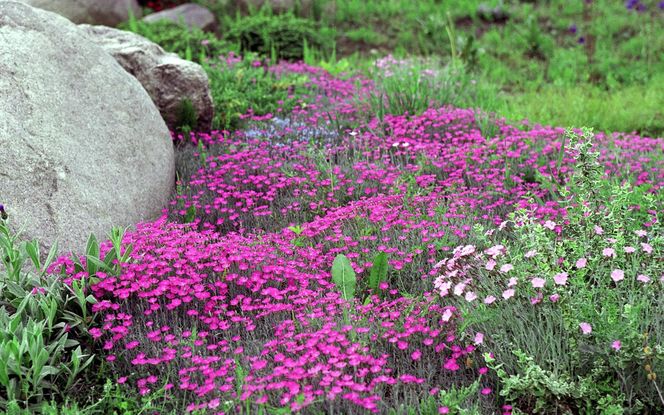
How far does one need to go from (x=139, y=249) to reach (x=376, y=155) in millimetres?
2460

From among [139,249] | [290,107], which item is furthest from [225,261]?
[290,107]

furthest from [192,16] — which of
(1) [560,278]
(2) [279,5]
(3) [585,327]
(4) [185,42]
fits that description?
(3) [585,327]

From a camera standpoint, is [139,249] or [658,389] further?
[139,249]

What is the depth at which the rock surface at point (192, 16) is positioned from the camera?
11336 mm

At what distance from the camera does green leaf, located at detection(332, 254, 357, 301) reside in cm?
397

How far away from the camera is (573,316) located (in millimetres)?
3211

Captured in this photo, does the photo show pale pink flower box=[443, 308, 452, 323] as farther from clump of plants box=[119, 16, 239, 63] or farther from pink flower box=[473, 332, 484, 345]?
clump of plants box=[119, 16, 239, 63]

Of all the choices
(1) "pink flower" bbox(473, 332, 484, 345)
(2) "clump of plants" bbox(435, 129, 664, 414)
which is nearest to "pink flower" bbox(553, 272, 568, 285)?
(2) "clump of plants" bbox(435, 129, 664, 414)

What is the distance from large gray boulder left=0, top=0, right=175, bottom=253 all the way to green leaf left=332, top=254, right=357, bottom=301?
1.68 m

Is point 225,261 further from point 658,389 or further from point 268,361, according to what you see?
point 658,389

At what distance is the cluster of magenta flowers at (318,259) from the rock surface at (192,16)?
16.8 feet

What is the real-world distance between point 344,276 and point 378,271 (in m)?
0.22

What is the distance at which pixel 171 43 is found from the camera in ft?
31.3

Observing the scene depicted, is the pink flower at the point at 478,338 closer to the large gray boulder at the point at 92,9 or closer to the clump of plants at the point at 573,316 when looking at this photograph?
the clump of plants at the point at 573,316
